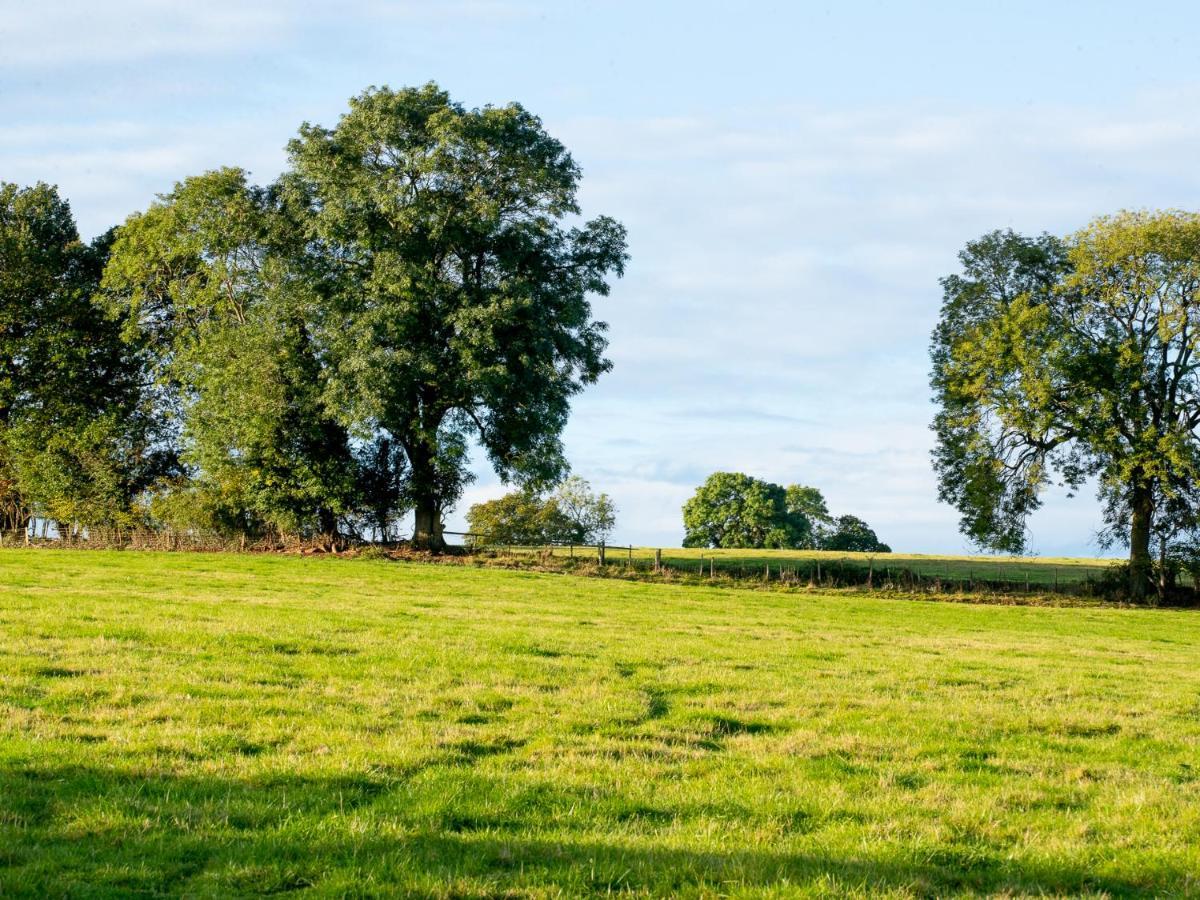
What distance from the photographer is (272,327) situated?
46625mm

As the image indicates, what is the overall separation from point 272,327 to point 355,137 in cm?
920

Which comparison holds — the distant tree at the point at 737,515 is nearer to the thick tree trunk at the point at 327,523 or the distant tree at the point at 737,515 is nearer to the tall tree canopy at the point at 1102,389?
the tall tree canopy at the point at 1102,389

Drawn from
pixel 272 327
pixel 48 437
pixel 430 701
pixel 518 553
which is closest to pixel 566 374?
pixel 518 553

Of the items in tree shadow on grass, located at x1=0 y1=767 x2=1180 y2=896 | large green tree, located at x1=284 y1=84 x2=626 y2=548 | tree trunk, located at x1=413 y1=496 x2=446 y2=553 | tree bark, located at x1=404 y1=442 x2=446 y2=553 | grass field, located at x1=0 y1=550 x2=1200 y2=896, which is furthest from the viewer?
tree trunk, located at x1=413 y1=496 x2=446 y2=553

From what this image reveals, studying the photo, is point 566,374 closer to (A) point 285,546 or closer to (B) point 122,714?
(A) point 285,546

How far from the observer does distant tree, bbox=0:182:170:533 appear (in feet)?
182

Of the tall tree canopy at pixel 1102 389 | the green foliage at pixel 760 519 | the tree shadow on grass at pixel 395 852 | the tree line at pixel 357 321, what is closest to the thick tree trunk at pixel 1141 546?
Result: the tall tree canopy at pixel 1102 389

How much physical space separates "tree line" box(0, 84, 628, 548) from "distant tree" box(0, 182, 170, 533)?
0.69 ft

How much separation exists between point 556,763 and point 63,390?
54088 mm

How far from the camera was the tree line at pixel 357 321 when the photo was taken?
45.3 meters

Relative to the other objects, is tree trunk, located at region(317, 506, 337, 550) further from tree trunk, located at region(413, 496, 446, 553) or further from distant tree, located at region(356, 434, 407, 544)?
tree trunk, located at region(413, 496, 446, 553)

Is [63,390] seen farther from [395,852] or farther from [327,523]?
[395,852]

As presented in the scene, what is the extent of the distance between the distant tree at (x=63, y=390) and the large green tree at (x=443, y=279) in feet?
53.1

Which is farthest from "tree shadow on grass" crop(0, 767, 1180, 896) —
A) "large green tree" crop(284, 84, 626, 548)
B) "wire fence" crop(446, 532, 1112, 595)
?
"wire fence" crop(446, 532, 1112, 595)
